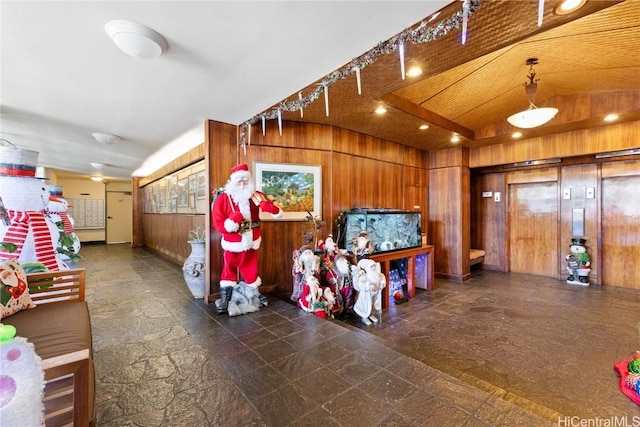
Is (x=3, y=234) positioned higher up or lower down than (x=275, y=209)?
lower down

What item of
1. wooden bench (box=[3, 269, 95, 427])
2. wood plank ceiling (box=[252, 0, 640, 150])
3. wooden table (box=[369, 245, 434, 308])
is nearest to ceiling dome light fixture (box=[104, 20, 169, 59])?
wood plank ceiling (box=[252, 0, 640, 150])

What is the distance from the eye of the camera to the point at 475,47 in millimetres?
1959

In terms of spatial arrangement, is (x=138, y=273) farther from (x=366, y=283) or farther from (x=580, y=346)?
(x=580, y=346)

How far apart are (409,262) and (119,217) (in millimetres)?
10422

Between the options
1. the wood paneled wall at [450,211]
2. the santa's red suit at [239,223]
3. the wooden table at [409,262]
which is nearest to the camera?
the santa's red suit at [239,223]

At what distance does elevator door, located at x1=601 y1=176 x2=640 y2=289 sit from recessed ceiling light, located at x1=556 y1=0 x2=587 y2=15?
455cm

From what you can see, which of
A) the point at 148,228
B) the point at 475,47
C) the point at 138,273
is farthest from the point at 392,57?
the point at 148,228

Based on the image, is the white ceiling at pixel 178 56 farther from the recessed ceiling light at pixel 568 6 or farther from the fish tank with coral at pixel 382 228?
the fish tank with coral at pixel 382 228

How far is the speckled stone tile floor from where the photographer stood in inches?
56.9

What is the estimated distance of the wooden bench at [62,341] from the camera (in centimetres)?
94

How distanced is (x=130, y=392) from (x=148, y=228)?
7147 millimetres

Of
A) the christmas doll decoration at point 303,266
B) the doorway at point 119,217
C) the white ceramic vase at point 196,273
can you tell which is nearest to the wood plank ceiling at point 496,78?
the christmas doll decoration at point 303,266

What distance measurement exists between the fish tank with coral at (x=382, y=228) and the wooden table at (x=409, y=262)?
0.10 m

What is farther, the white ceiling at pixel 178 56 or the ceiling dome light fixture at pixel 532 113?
the ceiling dome light fixture at pixel 532 113
